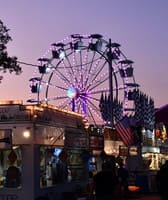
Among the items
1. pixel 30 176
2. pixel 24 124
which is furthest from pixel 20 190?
pixel 24 124

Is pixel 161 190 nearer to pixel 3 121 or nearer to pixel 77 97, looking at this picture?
pixel 3 121

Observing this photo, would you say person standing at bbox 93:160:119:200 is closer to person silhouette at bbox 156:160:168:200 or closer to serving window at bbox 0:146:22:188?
person silhouette at bbox 156:160:168:200

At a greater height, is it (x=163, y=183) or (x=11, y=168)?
(x=11, y=168)

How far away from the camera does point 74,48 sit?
45781 millimetres

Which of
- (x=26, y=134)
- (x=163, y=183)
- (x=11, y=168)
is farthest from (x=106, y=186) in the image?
(x=11, y=168)

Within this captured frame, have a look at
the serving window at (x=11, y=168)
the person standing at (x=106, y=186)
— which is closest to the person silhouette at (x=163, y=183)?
the person standing at (x=106, y=186)

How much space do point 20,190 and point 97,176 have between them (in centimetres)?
940

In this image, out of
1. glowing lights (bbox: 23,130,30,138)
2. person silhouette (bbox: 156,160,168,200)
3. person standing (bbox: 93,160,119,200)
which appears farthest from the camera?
glowing lights (bbox: 23,130,30,138)

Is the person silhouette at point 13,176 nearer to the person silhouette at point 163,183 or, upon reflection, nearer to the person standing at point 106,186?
the person standing at point 106,186

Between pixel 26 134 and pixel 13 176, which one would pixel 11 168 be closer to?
pixel 13 176

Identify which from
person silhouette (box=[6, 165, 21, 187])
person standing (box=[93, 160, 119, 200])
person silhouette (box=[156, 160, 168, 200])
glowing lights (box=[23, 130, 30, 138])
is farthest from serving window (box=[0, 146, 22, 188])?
person silhouette (box=[156, 160, 168, 200])

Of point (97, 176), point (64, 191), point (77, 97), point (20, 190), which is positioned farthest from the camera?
point (77, 97)

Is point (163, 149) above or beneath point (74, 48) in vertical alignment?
beneath

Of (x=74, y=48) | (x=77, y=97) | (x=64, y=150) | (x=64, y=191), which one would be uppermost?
(x=74, y=48)
